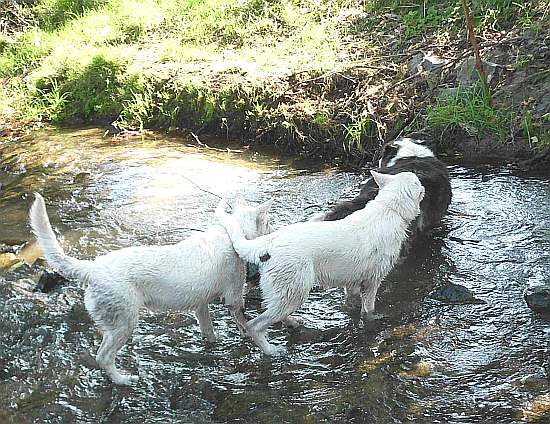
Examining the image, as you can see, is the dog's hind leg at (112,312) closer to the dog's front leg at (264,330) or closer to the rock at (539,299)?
the dog's front leg at (264,330)

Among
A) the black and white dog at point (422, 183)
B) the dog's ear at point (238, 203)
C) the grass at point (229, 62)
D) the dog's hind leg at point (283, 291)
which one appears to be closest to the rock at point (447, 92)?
the grass at point (229, 62)

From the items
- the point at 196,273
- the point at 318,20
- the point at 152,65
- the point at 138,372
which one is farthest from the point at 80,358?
the point at 318,20

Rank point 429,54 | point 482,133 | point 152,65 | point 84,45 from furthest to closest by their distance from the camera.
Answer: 1. point 84,45
2. point 152,65
3. point 429,54
4. point 482,133

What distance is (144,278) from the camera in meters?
4.40

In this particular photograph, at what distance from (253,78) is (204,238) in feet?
17.3

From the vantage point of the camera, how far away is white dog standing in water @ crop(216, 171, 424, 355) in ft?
15.0

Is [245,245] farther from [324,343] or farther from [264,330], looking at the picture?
[324,343]

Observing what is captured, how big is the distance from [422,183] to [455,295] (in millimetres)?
1263

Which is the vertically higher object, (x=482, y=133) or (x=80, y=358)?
(x=482, y=133)

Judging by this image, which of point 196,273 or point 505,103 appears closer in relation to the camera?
point 196,273

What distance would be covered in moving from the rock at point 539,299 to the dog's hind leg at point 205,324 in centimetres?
239

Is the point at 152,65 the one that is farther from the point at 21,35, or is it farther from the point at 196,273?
the point at 196,273

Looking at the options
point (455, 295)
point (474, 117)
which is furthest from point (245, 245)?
point (474, 117)

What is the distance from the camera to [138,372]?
4.70 meters
